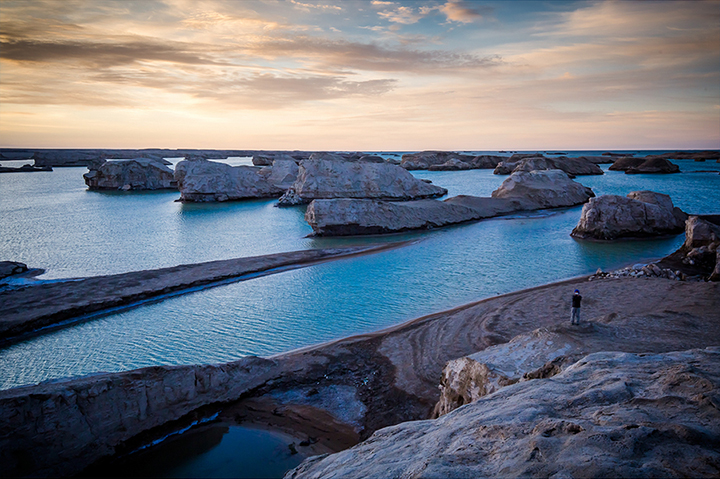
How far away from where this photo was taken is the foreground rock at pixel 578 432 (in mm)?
2503

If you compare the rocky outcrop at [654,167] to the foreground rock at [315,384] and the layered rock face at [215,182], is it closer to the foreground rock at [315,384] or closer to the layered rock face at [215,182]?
the layered rock face at [215,182]

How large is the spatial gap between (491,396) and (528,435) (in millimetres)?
1408

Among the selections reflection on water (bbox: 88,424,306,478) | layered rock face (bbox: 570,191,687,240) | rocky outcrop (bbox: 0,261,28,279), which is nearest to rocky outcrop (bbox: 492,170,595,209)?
layered rock face (bbox: 570,191,687,240)

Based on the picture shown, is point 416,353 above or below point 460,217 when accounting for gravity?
below

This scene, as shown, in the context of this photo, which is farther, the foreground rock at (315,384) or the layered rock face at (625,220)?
the layered rock face at (625,220)

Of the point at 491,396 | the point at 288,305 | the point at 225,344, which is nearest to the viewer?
the point at 491,396

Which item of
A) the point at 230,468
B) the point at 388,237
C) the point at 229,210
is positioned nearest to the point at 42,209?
the point at 229,210

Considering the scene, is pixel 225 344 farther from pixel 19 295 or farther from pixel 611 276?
pixel 611 276

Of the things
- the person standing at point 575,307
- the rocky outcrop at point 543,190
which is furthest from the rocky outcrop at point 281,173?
the person standing at point 575,307

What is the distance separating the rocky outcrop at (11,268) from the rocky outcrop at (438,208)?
44.0 feet

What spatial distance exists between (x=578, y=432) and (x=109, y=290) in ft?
49.1

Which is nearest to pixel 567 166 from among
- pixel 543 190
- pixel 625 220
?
pixel 543 190

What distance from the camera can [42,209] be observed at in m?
33.5

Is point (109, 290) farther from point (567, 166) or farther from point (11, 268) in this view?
point (567, 166)
